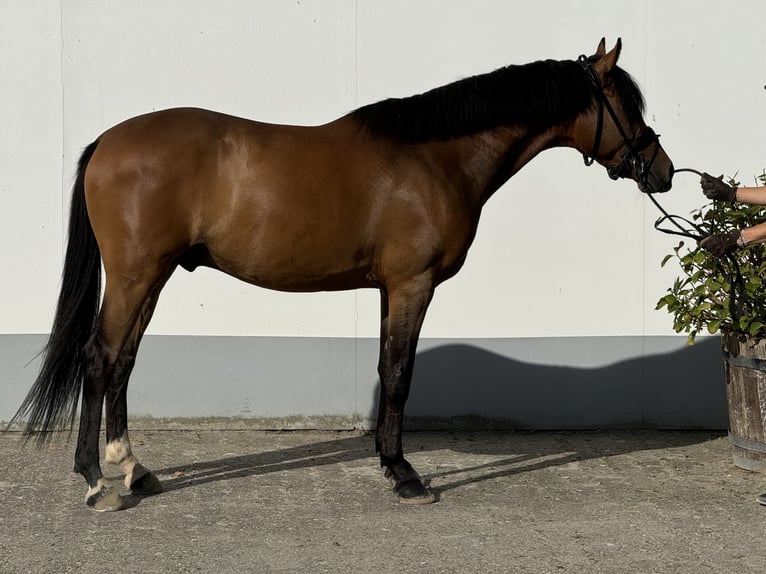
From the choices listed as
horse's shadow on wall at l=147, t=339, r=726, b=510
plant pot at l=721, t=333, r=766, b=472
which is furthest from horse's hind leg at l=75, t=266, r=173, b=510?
plant pot at l=721, t=333, r=766, b=472

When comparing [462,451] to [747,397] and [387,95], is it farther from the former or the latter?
[387,95]

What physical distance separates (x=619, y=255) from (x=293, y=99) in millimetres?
2232

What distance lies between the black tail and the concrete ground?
419 millimetres

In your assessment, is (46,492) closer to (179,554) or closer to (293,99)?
(179,554)

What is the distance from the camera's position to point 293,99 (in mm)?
5945

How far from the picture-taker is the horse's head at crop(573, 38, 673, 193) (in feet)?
15.4

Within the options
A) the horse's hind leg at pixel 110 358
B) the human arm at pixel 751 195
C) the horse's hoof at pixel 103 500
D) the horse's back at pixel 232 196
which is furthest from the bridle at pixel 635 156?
the horse's hoof at pixel 103 500

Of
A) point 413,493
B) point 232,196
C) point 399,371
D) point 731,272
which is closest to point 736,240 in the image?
point 731,272

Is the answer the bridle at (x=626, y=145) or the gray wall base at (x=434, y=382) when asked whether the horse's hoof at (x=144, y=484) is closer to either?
the gray wall base at (x=434, y=382)

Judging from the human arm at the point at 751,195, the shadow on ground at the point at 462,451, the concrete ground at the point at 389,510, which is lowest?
the concrete ground at the point at 389,510

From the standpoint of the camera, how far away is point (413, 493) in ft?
14.9

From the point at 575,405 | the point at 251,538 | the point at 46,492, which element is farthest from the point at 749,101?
the point at 46,492

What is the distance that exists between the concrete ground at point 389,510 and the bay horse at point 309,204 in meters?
0.27

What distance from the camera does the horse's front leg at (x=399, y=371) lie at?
457 centimetres
